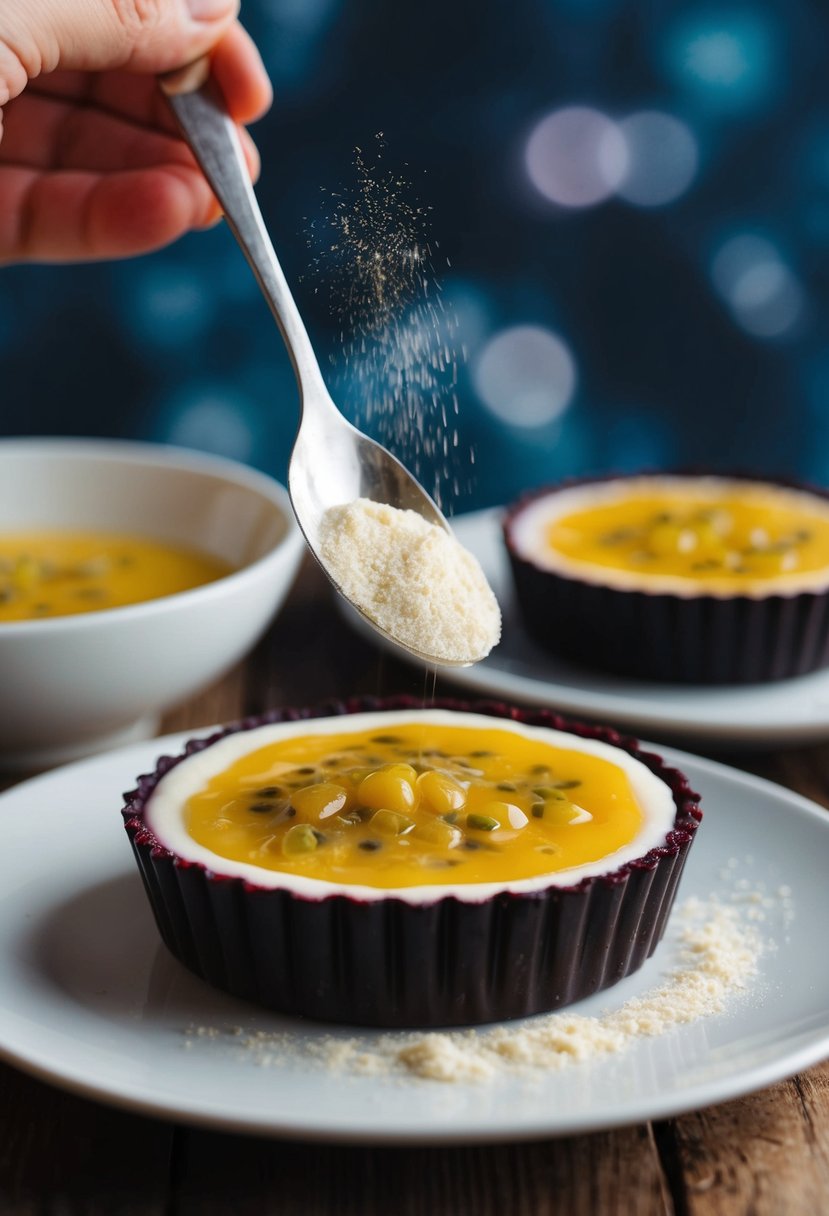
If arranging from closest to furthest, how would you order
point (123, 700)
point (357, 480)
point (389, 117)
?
1. point (357, 480)
2. point (123, 700)
3. point (389, 117)

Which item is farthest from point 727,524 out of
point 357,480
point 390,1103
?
point 390,1103

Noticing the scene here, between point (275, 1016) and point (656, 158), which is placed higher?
point (656, 158)

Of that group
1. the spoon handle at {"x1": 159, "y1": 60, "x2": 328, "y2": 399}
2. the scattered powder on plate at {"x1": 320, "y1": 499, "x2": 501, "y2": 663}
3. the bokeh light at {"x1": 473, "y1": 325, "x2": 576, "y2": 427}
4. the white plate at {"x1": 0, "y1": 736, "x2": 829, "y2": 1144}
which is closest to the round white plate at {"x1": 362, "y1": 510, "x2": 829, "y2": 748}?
the white plate at {"x1": 0, "y1": 736, "x2": 829, "y2": 1144}

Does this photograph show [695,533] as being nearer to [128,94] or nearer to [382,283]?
[382,283]

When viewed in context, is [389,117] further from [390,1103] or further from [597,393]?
[390,1103]

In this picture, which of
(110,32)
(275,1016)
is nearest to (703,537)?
(110,32)

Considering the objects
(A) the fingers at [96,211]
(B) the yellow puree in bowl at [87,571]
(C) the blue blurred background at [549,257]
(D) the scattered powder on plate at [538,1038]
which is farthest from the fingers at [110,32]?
(C) the blue blurred background at [549,257]

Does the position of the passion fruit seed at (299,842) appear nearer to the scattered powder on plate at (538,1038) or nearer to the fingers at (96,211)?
the scattered powder on plate at (538,1038)
